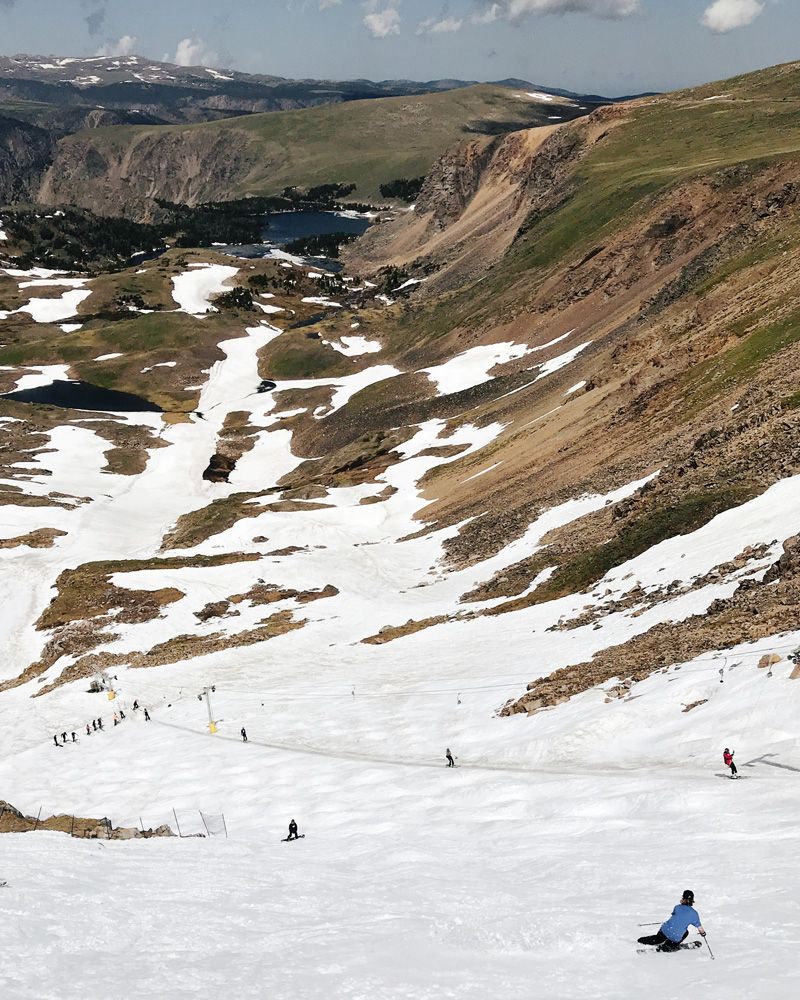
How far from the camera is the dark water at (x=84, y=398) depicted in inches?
5650

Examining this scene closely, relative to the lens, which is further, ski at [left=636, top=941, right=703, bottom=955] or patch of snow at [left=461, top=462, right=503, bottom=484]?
patch of snow at [left=461, top=462, right=503, bottom=484]

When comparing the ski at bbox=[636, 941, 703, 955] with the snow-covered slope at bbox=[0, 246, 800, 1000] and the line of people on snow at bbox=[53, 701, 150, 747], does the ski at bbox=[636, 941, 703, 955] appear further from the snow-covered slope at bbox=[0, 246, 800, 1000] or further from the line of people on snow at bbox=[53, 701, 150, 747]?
the line of people on snow at bbox=[53, 701, 150, 747]

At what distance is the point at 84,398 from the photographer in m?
148

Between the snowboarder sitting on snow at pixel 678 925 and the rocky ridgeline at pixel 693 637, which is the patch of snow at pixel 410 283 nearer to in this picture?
the rocky ridgeline at pixel 693 637

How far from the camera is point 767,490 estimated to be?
4072cm

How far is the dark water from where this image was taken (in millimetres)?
143500

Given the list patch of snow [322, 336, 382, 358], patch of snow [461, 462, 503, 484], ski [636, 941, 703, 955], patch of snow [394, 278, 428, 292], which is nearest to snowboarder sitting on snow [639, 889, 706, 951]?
ski [636, 941, 703, 955]

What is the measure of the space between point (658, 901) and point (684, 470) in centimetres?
3626

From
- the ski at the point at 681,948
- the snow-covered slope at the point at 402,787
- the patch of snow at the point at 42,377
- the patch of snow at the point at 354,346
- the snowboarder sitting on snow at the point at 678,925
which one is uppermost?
the patch of snow at the point at 354,346

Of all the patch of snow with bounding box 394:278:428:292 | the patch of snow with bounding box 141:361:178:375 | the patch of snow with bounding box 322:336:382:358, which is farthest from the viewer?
the patch of snow with bounding box 394:278:428:292

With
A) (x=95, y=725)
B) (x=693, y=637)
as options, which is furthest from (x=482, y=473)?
(x=693, y=637)

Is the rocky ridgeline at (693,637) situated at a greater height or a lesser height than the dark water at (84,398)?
lesser

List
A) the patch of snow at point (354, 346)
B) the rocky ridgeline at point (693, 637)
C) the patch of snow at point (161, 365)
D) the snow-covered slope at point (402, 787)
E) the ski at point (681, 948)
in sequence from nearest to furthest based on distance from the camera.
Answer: the ski at point (681, 948), the snow-covered slope at point (402, 787), the rocky ridgeline at point (693, 637), the patch of snow at point (354, 346), the patch of snow at point (161, 365)

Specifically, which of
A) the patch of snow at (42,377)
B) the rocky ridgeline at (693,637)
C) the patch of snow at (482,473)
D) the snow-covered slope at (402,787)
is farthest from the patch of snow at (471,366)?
the rocky ridgeline at (693,637)
